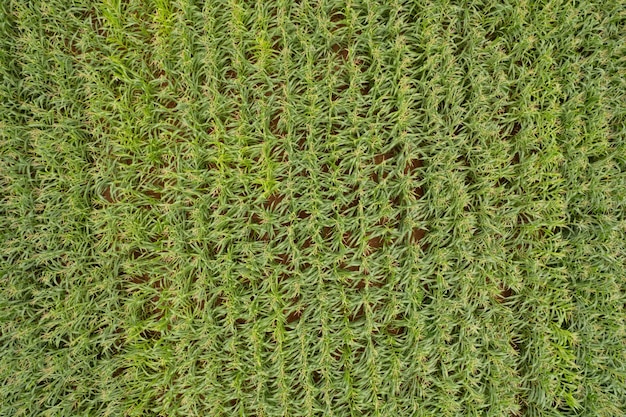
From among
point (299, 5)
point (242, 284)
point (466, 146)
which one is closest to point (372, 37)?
point (299, 5)

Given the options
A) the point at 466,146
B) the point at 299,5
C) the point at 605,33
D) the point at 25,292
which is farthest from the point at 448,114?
the point at 25,292

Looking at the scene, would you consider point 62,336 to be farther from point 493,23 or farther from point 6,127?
point 493,23

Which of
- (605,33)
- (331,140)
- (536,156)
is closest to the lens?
(331,140)

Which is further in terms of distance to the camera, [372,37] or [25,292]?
[25,292]

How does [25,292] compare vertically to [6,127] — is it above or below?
below

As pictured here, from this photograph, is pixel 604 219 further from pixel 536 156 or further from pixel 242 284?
pixel 242 284

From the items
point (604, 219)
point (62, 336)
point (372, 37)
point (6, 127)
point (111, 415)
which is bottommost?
point (111, 415)

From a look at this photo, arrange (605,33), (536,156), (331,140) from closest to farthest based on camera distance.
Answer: (331,140), (536,156), (605,33)
